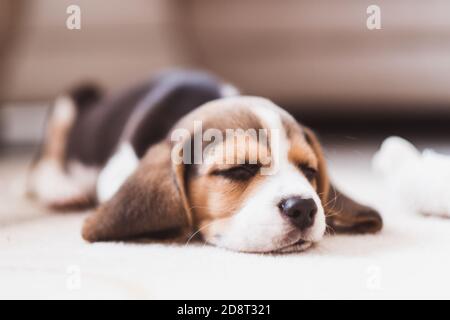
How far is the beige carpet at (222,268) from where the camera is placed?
→ 4.21ft

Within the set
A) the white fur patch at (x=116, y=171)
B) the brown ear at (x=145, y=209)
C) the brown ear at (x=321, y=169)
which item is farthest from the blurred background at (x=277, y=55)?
the brown ear at (x=145, y=209)

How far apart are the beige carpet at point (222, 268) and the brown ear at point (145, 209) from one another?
4 centimetres

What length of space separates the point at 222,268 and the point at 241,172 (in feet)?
0.87

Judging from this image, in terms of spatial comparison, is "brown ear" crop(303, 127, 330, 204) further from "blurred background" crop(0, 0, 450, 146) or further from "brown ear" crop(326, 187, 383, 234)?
"blurred background" crop(0, 0, 450, 146)

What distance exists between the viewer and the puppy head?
149cm

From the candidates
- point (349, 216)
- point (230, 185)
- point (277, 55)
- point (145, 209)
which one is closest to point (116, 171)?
point (145, 209)

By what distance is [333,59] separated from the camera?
3887mm

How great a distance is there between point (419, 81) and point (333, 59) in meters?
0.56

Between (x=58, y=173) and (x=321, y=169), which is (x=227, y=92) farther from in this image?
(x=58, y=173)

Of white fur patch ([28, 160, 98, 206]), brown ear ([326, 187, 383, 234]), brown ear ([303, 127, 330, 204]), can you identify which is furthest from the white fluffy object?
white fur patch ([28, 160, 98, 206])

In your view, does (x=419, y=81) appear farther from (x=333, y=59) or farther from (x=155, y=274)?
(x=155, y=274)

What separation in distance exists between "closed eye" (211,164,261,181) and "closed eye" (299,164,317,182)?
138 mm

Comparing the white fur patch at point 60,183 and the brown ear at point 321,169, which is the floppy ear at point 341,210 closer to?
the brown ear at point 321,169
